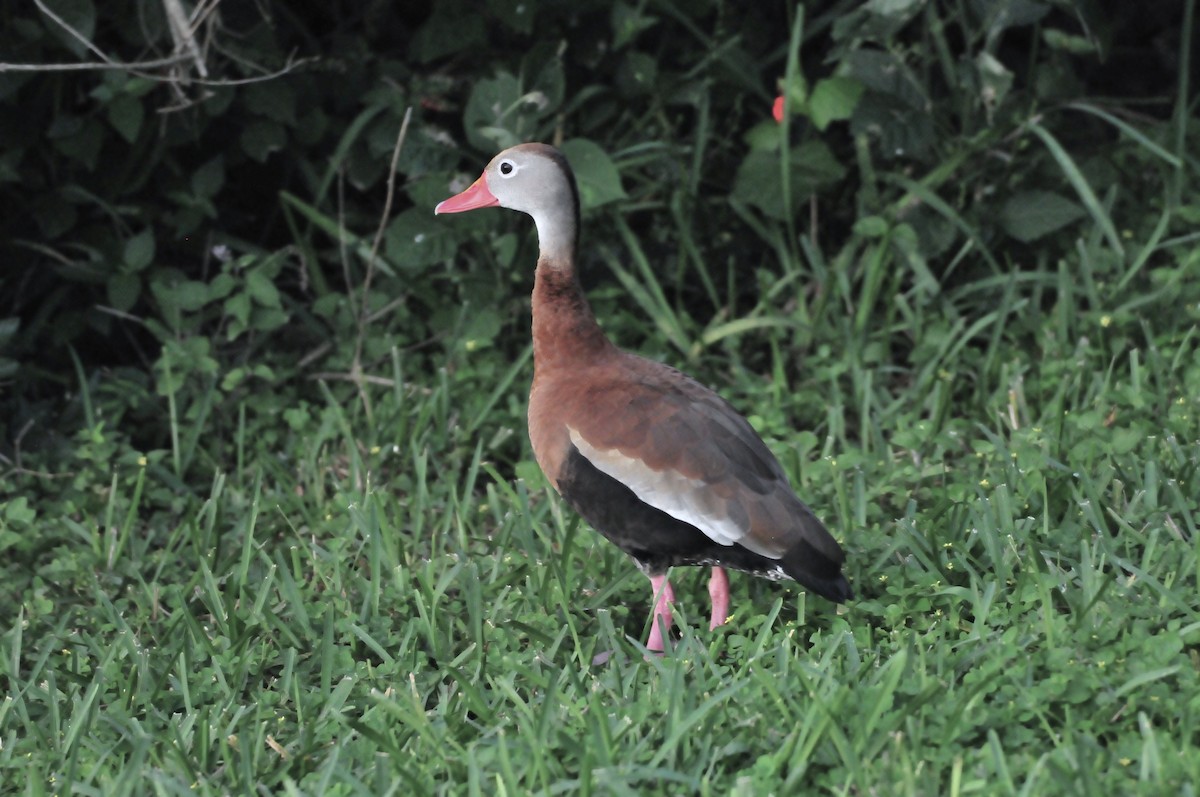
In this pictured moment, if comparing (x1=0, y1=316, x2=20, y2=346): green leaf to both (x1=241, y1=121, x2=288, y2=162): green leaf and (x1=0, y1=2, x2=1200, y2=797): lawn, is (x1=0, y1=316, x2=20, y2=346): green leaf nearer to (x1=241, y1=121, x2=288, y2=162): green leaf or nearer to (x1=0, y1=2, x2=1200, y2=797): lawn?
(x1=0, y1=2, x2=1200, y2=797): lawn

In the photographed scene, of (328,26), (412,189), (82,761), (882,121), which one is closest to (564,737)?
(82,761)

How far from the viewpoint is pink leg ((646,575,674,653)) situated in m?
3.31

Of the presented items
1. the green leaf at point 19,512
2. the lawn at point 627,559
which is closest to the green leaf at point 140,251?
the lawn at point 627,559

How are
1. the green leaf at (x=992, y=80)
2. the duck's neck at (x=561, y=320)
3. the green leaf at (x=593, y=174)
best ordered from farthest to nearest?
the green leaf at (x=992, y=80) < the green leaf at (x=593, y=174) < the duck's neck at (x=561, y=320)

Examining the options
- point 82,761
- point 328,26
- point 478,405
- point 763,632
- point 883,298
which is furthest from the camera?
point 328,26

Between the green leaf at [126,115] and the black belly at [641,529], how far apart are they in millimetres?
1999

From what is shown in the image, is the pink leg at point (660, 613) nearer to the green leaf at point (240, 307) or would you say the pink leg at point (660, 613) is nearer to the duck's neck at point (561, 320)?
the duck's neck at point (561, 320)

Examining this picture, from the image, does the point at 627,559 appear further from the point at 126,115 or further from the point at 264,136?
the point at 126,115

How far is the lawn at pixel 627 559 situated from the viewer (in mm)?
2762

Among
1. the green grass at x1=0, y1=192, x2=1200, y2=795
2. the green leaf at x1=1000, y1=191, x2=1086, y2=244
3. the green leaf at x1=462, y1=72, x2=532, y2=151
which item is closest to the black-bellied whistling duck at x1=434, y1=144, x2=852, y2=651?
the green grass at x1=0, y1=192, x2=1200, y2=795

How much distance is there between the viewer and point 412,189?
476cm

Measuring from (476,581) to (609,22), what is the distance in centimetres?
237

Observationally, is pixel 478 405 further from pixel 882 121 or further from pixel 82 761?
pixel 82 761

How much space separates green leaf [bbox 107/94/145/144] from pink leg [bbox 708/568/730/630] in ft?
7.56
